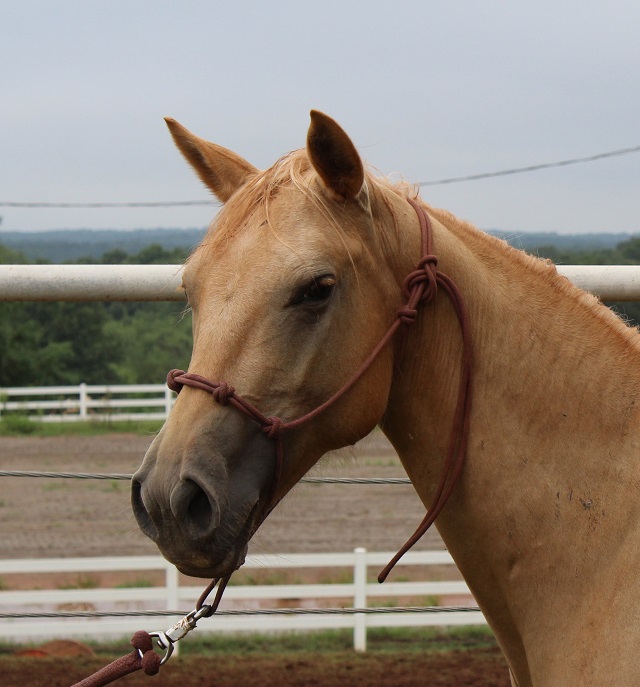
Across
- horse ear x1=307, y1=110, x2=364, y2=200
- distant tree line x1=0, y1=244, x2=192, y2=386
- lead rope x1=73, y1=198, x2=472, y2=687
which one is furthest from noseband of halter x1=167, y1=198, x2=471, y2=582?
distant tree line x1=0, y1=244, x2=192, y2=386

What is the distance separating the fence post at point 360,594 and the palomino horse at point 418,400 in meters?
4.45

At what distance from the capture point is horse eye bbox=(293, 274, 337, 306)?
194 cm

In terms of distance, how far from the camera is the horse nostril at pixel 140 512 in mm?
1853

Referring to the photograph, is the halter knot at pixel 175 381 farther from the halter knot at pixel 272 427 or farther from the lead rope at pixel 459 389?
the halter knot at pixel 272 427

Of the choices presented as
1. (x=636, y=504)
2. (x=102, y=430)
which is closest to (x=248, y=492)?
(x=636, y=504)

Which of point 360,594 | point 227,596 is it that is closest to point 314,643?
point 360,594

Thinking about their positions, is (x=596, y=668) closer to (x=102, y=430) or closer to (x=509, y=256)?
(x=509, y=256)

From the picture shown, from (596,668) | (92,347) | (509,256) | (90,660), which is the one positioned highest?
(509,256)

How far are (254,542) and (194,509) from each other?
0.80 metres

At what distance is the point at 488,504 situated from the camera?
2045 millimetres

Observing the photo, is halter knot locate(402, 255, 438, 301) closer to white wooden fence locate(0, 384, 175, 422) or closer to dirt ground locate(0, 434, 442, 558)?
dirt ground locate(0, 434, 442, 558)

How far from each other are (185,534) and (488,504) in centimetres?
70

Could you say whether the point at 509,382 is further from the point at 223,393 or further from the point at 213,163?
Answer: the point at 213,163

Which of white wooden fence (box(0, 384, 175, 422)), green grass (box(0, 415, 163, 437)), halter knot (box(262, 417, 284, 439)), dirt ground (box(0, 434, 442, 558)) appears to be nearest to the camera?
halter knot (box(262, 417, 284, 439))
